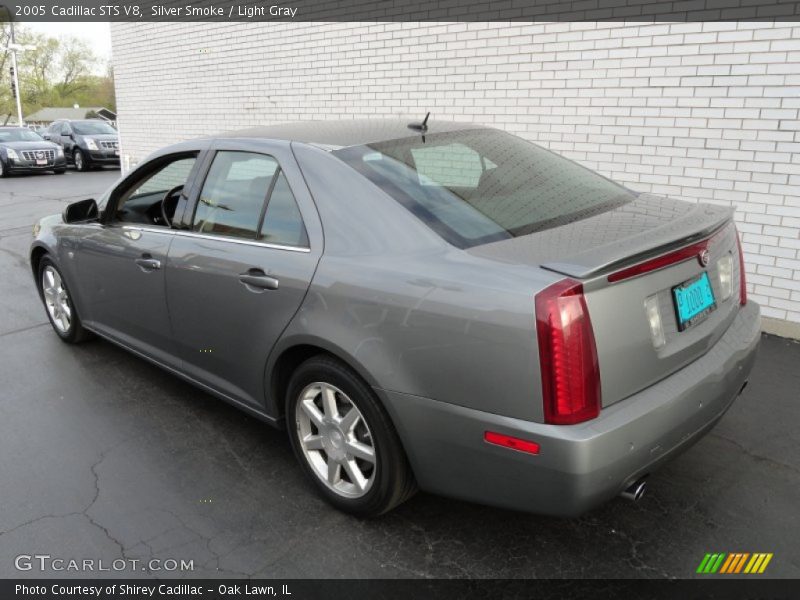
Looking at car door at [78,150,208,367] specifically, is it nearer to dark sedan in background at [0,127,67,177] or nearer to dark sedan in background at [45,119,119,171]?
dark sedan in background at [0,127,67,177]

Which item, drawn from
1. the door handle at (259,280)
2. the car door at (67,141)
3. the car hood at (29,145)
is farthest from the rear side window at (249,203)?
the car door at (67,141)

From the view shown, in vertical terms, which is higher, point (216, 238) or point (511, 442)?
point (216, 238)

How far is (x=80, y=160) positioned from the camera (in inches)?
856

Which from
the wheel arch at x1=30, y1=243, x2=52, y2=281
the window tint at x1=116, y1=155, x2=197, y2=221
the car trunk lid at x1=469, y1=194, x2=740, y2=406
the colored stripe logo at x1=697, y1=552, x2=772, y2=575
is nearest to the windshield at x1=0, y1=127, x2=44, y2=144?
the wheel arch at x1=30, y1=243, x2=52, y2=281

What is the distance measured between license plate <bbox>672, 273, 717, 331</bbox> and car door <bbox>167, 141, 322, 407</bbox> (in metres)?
1.40

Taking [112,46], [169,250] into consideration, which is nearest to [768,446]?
[169,250]

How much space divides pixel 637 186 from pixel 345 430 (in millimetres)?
3705

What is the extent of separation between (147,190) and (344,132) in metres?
1.65

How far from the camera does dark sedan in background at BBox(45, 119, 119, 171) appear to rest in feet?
70.1

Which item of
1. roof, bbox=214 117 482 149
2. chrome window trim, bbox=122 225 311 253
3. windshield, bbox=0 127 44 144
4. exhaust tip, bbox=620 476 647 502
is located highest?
roof, bbox=214 117 482 149

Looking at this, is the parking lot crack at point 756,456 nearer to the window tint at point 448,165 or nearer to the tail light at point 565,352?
the tail light at point 565,352

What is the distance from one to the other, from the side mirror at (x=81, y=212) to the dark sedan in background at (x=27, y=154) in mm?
17658

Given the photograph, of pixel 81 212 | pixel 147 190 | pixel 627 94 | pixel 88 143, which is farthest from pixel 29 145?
pixel 627 94

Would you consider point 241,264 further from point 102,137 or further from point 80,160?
point 80,160
